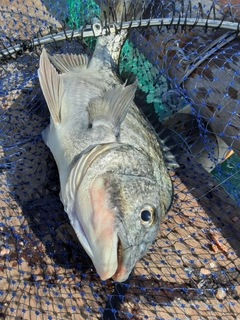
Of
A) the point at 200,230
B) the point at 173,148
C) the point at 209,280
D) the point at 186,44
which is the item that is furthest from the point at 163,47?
the point at 209,280

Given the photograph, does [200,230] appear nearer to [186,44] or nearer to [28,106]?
[186,44]

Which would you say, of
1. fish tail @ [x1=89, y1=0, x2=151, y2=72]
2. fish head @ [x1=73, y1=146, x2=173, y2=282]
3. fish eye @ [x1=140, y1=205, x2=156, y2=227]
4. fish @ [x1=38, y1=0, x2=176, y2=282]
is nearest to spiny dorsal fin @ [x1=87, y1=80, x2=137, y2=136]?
fish @ [x1=38, y1=0, x2=176, y2=282]

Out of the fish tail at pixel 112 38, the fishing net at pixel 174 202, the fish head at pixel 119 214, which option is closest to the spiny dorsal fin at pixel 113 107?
the fish head at pixel 119 214

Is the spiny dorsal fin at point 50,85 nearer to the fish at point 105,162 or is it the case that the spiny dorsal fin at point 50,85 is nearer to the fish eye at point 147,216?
the fish at point 105,162

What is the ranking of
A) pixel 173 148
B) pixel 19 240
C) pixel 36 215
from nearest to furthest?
pixel 19 240, pixel 36 215, pixel 173 148

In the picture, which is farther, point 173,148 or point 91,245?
point 173,148

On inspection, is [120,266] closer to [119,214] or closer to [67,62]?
[119,214]
